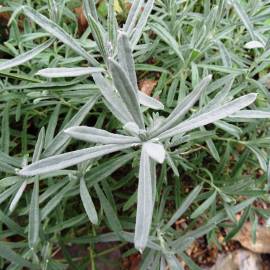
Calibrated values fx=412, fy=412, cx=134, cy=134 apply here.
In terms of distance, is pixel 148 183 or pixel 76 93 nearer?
pixel 148 183

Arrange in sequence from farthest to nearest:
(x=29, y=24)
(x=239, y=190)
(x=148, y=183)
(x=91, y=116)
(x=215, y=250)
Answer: (x=215, y=250), (x=91, y=116), (x=29, y=24), (x=239, y=190), (x=148, y=183)

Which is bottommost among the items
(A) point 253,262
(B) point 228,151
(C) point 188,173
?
(A) point 253,262

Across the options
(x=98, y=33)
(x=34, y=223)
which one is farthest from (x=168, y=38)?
(x=34, y=223)

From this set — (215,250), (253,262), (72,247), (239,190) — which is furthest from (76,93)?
(253,262)

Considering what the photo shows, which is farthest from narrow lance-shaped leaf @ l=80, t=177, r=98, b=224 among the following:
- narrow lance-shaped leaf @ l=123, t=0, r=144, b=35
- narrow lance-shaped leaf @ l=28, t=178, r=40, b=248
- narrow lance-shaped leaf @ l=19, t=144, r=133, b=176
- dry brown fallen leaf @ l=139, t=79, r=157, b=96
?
dry brown fallen leaf @ l=139, t=79, r=157, b=96

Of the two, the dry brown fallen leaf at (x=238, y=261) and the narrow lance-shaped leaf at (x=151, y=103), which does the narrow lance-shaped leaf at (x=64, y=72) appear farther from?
the dry brown fallen leaf at (x=238, y=261)

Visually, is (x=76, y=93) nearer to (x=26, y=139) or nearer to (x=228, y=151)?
(x=26, y=139)
